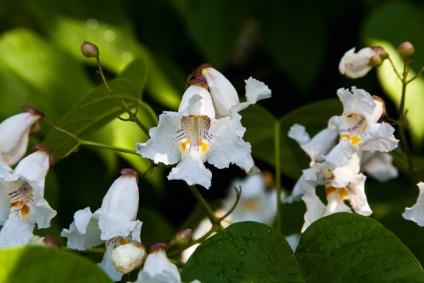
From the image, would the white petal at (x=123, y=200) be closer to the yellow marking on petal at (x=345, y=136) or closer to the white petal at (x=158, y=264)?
the white petal at (x=158, y=264)

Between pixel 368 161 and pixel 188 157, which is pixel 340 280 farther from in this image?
pixel 368 161

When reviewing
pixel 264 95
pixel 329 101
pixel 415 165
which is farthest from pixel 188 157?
pixel 415 165

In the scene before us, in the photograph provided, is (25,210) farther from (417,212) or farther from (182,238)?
(417,212)

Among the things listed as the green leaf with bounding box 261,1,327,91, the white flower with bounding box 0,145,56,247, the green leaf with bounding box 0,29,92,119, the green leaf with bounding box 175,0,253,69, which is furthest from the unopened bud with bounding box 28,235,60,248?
the green leaf with bounding box 261,1,327,91

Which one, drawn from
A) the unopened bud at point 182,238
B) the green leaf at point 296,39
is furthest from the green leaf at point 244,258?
the green leaf at point 296,39

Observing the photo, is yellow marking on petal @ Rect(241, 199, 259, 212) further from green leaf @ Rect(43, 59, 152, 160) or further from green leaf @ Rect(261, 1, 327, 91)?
green leaf @ Rect(43, 59, 152, 160)
